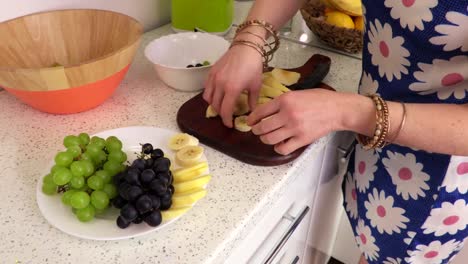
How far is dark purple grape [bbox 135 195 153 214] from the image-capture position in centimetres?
50

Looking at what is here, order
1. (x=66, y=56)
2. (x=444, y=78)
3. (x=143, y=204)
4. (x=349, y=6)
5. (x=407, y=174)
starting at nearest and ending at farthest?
(x=143, y=204)
(x=444, y=78)
(x=407, y=174)
(x=66, y=56)
(x=349, y=6)

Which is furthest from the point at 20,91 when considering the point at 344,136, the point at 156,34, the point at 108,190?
the point at 344,136

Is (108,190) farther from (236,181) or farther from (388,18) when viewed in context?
(388,18)

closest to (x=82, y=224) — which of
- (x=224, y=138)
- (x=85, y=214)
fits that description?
(x=85, y=214)

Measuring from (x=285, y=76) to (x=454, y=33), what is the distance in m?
0.34

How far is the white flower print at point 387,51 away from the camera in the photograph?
626mm

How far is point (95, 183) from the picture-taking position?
0.53 meters

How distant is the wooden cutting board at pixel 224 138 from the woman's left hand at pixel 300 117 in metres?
0.05

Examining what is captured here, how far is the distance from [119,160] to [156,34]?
23.4 inches

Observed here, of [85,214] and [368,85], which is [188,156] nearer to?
[85,214]

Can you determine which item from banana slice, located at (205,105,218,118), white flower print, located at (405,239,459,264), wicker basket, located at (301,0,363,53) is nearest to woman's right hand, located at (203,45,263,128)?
banana slice, located at (205,105,218,118)

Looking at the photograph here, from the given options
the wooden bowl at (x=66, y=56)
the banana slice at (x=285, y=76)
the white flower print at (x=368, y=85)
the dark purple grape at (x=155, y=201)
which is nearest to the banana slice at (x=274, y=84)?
the banana slice at (x=285, y=76)

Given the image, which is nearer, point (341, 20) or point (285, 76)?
point (285, 76)

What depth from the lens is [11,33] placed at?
29.1 inches
